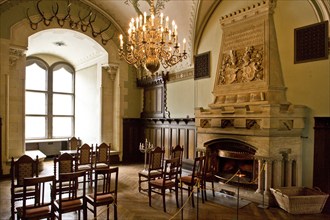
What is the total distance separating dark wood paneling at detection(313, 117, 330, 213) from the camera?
4309 mm

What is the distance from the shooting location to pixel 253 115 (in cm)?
464

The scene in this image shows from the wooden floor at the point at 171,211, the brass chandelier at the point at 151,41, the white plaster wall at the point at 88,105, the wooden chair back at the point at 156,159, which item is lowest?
the wooden floor at the point at 171,211

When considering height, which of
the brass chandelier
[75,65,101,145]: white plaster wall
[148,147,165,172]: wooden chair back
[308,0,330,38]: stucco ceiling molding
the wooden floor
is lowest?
the wooden floor

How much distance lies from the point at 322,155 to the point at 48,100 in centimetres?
953

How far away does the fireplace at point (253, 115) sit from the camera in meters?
4.52

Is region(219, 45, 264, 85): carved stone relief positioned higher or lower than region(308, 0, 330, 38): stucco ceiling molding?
lower

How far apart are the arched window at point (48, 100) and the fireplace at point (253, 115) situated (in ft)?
22.7

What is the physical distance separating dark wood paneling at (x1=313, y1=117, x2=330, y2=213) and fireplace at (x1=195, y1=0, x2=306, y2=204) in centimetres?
27

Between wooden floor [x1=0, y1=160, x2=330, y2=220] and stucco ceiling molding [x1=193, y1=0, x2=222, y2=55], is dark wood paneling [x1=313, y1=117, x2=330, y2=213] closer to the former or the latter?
wooden floor [x1=0, y1=160, x2=330, y2=220]

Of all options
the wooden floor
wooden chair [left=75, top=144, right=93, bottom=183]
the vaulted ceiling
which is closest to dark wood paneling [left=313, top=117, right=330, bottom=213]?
the wooden floor

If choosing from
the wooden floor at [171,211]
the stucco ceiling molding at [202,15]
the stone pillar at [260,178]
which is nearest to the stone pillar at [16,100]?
the wooden floor at [171,211]

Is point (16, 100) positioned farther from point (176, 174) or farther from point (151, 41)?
point (176, 174)

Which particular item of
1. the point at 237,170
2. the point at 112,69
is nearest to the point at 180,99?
the point at 112,69

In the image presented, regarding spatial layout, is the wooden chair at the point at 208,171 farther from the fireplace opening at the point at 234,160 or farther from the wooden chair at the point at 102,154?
the wooden chair at the point at 102,154
